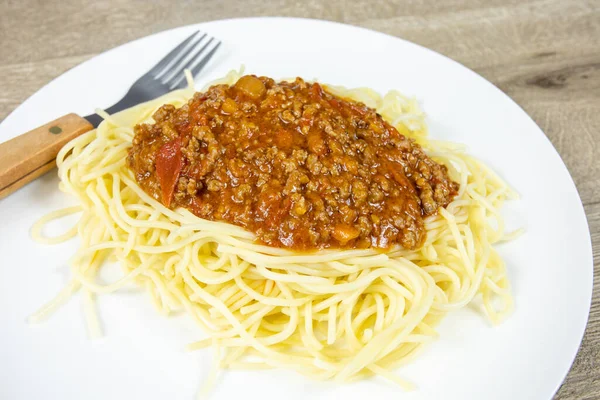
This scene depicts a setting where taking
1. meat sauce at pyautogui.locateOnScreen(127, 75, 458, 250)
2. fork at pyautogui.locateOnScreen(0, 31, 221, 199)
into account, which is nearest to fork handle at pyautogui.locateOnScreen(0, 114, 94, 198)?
fork at pyautogui.locateOnScreen(0, 31, 221, 199)

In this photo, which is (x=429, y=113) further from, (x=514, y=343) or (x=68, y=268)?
(x=68, y=268)

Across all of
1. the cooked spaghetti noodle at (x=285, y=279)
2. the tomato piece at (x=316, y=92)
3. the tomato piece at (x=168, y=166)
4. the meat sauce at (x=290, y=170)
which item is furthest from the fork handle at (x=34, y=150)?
the tomato piece at (x=316, y=92)

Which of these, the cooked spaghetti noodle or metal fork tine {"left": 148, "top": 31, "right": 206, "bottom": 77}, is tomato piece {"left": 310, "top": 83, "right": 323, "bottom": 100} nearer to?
the cooked spaghetti noodle

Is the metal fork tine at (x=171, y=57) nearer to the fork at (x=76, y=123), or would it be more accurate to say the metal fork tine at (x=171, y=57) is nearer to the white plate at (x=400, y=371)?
the fork at (x=76, y=123)

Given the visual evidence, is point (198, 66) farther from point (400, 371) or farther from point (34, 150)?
point (400, 371)

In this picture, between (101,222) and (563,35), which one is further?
(563,35)

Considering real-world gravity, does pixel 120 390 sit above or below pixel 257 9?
below

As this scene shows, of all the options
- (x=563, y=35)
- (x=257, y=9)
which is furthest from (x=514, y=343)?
(x=257, y=9)

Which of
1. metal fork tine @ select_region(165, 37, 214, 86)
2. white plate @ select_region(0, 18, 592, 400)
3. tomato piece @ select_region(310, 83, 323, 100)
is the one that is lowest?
white plate @ select_region(0, 18, 592, 400)
